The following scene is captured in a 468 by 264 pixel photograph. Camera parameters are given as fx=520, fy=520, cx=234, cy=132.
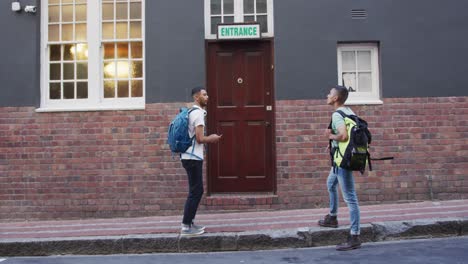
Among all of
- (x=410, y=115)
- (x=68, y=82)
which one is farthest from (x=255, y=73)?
(x=68, y=82)

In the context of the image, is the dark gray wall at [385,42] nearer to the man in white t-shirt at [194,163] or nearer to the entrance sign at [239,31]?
the entrance sign at [239,31]

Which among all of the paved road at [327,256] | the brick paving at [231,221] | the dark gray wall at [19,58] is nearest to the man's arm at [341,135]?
the paved road at [327,256]

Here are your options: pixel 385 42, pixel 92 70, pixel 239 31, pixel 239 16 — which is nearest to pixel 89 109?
pixel 92 70

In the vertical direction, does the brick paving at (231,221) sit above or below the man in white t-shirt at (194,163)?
below

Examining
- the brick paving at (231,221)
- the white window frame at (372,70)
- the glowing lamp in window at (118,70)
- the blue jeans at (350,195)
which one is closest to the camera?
the blue jeans at (350,195)

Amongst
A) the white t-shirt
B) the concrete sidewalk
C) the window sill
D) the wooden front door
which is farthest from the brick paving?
the window sill

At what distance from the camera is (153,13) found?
28.6 feet

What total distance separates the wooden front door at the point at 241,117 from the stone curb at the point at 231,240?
2.11 metres

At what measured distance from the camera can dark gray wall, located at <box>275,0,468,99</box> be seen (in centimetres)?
856

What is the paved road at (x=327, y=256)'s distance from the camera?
5.68 m

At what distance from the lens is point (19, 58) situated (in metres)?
8.74

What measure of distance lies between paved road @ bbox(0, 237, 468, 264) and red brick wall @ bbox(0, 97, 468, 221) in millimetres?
2023

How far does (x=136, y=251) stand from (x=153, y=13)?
13.3 feet

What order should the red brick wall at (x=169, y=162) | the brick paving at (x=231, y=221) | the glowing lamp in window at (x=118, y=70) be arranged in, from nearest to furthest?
the brick paving at (x=231, y=221), the red brick wall at (x=169, y=162), the glowing lamp in window at (x=118, y=70)
